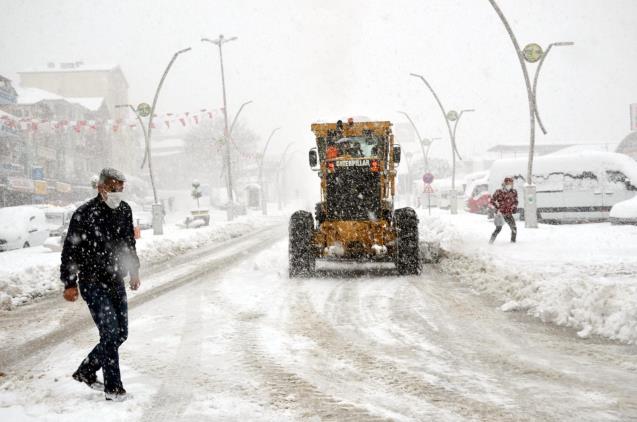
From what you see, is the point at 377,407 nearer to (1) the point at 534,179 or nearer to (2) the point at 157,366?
(2) the point at 157,366

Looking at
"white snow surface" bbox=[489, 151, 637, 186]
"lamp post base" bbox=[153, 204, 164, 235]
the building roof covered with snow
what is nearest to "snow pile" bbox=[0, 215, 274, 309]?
"lamp post base" bbox=[153, 204, 164, 235]

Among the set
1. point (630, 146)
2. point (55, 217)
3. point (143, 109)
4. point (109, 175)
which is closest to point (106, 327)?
point (109, 175)

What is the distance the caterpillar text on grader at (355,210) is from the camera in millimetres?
10867

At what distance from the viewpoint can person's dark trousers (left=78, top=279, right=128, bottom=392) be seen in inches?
171

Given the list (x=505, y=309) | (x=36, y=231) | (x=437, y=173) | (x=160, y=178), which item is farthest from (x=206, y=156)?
(x=505, y=309)

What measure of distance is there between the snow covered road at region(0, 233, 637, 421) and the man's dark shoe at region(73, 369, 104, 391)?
0.26 feet

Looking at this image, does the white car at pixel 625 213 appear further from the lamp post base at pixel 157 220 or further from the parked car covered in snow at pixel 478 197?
the lamp post base at pixel 157 220

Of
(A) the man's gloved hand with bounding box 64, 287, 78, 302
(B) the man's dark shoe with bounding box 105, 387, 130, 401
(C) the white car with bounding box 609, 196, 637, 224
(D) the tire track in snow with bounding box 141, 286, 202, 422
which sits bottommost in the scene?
(D) the tire track in snow with bounding box 141, 286, 202, 422

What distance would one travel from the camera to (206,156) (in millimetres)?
79062

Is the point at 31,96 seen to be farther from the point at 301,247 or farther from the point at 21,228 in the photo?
the point at 301,247

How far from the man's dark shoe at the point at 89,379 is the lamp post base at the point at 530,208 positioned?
15.7 m

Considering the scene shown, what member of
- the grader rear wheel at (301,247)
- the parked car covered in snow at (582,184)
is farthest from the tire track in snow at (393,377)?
the parked car covered in snow at (582,184)

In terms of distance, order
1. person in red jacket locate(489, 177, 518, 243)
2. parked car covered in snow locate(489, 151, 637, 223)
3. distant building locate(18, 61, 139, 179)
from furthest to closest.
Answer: distant building locate(18, 61, 139, 179) < parked car covered in snow locate(489, 151, 637, 223) < person in red jacket locate(489, 177, 518, 243)

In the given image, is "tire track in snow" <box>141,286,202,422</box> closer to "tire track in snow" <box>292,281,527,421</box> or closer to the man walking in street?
the man walking in street
